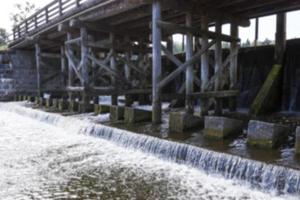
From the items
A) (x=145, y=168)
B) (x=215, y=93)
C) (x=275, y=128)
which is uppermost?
(x=215, y=93)

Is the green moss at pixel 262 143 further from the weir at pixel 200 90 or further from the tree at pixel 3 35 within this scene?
the tree at pixel 3 35

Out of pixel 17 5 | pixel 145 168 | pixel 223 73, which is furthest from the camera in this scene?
pixel 17 5

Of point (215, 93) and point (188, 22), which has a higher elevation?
point (188, 22)

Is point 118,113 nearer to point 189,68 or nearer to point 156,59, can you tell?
point 156,59

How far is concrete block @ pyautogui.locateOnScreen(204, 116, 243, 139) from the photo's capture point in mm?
5891

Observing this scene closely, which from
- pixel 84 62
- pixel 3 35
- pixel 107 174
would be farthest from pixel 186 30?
pixel 3 35

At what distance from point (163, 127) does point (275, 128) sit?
257 centimetres

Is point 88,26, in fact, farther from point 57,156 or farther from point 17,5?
point 17,5

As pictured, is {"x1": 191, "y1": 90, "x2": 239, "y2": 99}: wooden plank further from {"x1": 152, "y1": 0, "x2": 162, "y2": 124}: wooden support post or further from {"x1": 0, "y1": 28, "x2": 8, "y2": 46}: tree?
{"x1": 0, "y1": 28, "x2": 8, "y2": 46}: tree

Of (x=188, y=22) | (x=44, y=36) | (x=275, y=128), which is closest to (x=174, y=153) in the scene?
(x=275, y=128)

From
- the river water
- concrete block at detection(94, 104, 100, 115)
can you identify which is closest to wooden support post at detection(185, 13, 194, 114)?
the river water

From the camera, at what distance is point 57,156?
5926mm

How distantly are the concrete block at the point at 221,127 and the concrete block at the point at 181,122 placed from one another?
60 centimetres

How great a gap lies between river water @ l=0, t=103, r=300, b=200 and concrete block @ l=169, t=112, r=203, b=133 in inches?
33.8
